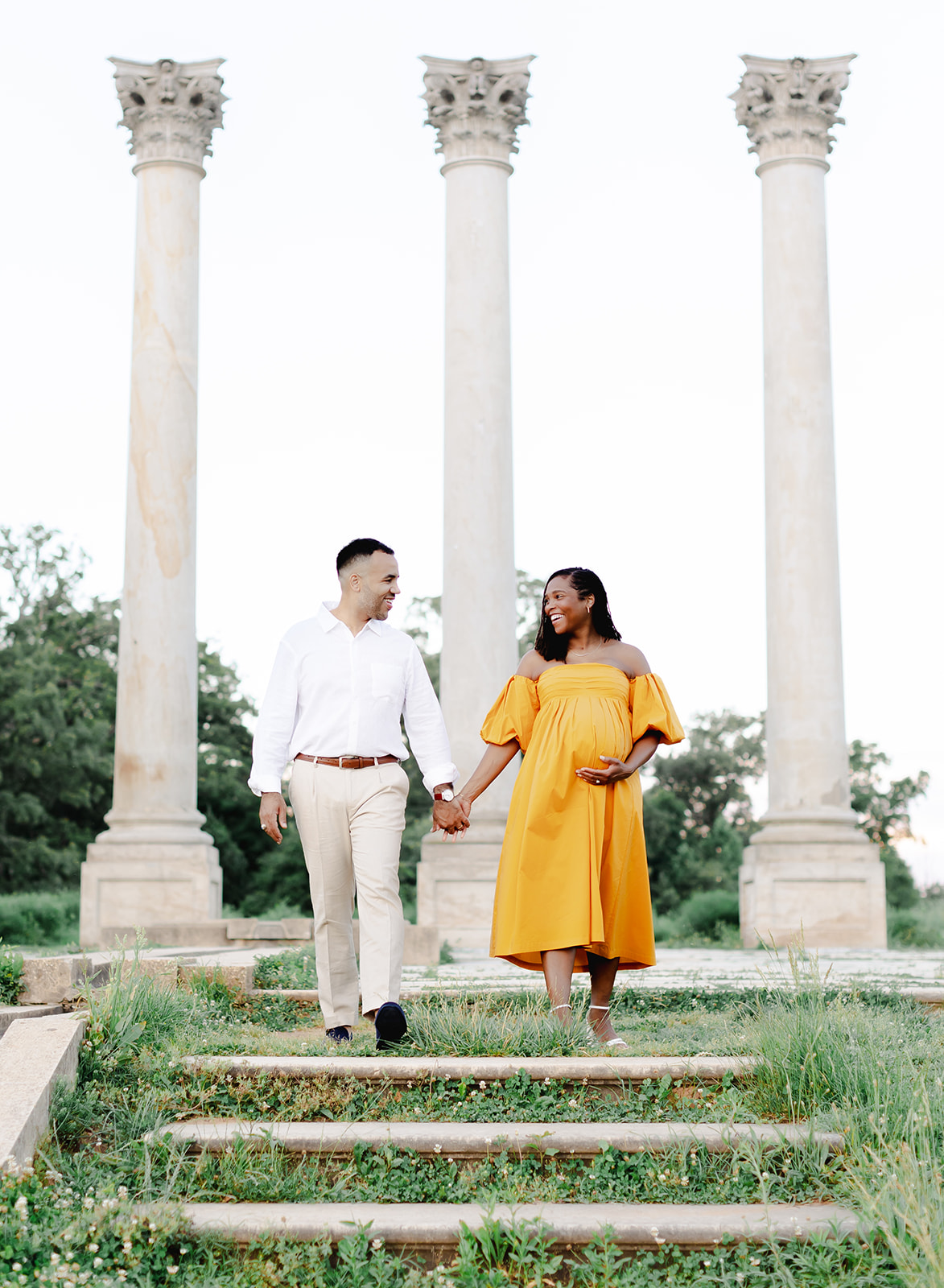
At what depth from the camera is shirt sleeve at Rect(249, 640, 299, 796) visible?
19036mm

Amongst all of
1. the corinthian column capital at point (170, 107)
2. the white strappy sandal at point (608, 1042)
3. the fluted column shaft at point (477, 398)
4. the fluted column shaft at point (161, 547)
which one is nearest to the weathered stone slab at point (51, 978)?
the white strappy sandal at point (608, 1042)

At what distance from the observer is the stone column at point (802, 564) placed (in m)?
54.9

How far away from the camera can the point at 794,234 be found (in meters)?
59.6

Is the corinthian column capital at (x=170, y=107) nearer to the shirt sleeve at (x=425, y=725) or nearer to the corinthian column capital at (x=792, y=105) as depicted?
the corinthian column capital at (x=792, y=105)

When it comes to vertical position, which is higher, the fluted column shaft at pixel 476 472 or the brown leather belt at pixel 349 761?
the fluted column shaft at pixel 476 472

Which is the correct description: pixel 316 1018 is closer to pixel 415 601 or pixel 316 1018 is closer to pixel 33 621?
pixel 33 621

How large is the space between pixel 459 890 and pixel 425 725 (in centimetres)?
3542

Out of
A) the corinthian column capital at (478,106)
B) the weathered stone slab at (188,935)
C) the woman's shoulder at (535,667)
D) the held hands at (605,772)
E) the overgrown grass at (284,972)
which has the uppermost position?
the corinthian column capital at (478,106)

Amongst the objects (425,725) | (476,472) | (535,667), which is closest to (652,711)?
(535,667)

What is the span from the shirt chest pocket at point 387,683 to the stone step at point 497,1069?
16.3 ft

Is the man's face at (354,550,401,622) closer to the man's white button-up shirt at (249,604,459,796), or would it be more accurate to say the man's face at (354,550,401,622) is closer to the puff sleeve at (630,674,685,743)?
the man's white button-up shirt at (249,604,459,796)

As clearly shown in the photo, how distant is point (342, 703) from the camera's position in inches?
749

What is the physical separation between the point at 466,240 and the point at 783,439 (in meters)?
15.0

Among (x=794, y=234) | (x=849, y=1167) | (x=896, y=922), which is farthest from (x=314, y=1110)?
(x=896, y=922)
